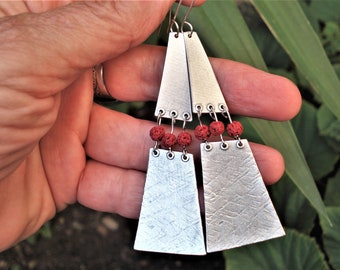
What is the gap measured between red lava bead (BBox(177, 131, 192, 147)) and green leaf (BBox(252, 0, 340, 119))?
198 mm

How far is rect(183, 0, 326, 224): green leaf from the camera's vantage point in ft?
2.74

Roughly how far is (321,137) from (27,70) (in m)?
0.61

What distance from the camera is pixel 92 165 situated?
35.1 inches

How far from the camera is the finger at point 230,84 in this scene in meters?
0.76

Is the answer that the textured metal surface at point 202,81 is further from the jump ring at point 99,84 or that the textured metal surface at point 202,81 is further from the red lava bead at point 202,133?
the jump ring at point 99,84

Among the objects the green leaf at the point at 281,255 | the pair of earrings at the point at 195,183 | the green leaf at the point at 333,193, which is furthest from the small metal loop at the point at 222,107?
the green leaf at the point at 333,193

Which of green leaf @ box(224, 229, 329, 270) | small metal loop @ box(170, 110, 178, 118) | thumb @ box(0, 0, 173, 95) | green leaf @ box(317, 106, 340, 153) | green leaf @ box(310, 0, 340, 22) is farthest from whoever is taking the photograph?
green leaf @ box(310, 0, 340, 22)

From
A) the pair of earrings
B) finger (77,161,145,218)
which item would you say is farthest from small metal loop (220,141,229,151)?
finger (77,161,145,218)

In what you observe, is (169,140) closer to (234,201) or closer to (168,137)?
(168,137)

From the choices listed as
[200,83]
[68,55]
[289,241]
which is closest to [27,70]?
[68,55]

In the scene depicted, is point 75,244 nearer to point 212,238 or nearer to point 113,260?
point 113,260

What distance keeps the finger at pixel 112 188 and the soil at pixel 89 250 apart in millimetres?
291

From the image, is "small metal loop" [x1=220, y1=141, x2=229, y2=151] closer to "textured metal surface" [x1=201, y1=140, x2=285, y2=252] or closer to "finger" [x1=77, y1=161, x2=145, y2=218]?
"textured metal surface" [x1=201, y1=140, x2=285, y2=252]

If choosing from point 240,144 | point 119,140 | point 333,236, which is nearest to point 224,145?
point 240,144
